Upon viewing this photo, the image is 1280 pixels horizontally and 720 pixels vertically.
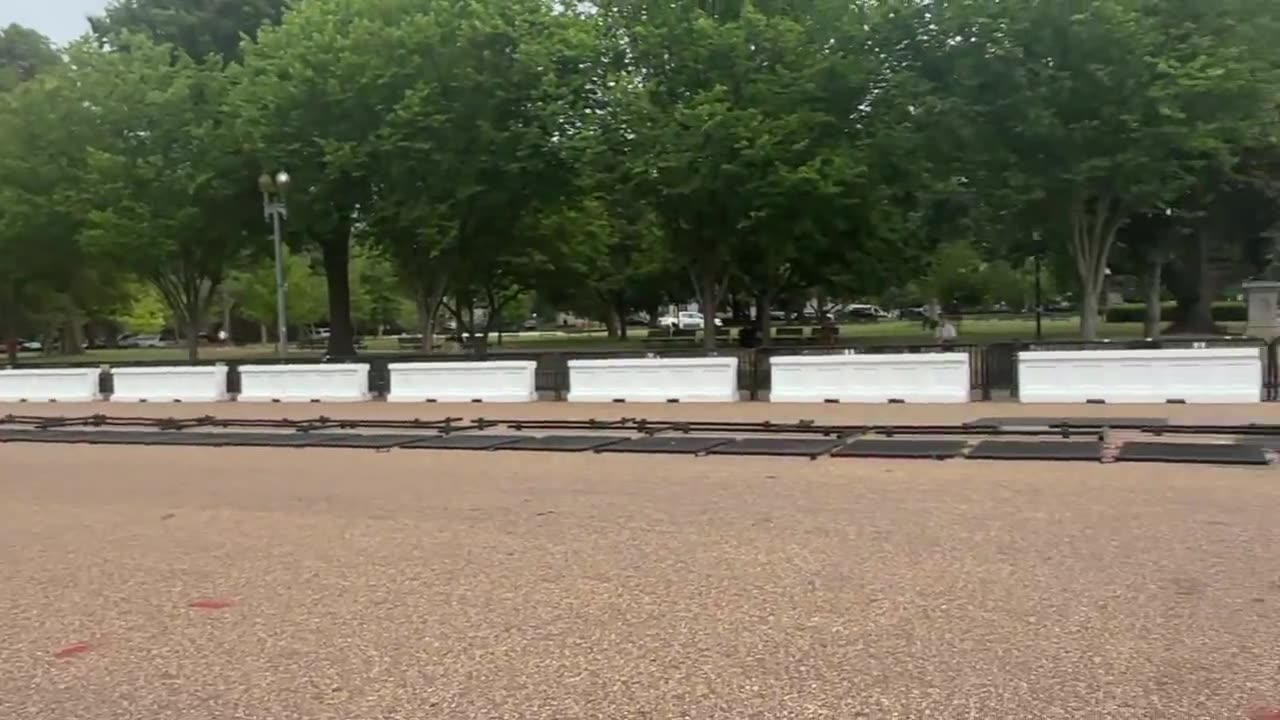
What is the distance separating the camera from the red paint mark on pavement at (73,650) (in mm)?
6086

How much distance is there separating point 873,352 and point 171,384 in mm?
17711

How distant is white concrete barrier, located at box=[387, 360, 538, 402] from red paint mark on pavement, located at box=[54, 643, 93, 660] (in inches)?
721

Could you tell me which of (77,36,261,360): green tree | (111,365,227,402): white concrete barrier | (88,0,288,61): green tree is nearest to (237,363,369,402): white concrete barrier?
(111,365,227,402): white concrete barrier

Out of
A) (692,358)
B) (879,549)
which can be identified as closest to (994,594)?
(879,549)

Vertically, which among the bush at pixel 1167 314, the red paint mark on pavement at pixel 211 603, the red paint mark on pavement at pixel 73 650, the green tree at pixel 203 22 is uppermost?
the green tree at pixel 203 22

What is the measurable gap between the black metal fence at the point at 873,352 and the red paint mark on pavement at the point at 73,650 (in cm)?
1753

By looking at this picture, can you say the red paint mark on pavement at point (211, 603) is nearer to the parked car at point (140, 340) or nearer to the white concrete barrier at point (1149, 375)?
the white concrete barrier at point (1149, 375)

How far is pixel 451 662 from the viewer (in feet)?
19.0

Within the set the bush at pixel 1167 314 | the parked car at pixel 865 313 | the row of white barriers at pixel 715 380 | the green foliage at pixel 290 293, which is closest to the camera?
the row of white barriers at pixel 715 380

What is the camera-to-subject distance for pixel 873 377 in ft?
70.2

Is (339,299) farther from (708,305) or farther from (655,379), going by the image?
(655,379)

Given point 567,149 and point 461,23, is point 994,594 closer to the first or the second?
Answer: point 567,149

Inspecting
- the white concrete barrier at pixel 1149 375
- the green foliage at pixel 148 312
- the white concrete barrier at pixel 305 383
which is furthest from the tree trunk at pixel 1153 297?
the green foliage at pixel 148 312

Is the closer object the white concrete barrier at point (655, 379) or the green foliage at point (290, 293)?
the white concrete barrier at point (655, 379)
